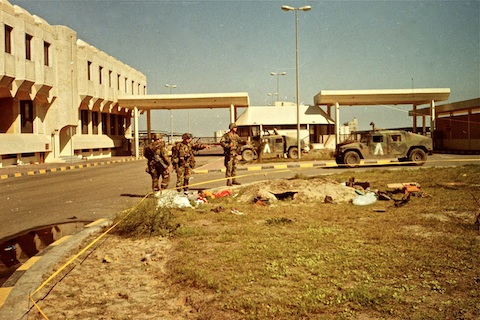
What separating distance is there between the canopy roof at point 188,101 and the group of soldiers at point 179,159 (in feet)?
71.2

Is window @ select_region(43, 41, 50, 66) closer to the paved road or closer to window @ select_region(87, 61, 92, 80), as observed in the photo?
window @ select_region(87, 61, 92, 80)

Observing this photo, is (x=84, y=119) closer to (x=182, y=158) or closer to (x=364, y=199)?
(x=182, y=158)

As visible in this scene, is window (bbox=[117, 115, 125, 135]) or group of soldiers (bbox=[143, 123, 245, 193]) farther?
window (bbox=[117, 115, 125, 135])

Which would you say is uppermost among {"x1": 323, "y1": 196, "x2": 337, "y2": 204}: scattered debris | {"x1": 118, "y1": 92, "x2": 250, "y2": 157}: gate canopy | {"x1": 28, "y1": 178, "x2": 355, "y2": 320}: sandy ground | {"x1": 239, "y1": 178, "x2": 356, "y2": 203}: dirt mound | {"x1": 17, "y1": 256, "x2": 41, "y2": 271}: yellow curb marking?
{"x1": 118, "y1": 92, "x2": 250, "y2": 157}: gate canopy

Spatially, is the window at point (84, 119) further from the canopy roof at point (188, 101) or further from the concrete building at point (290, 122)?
the concrete building at point (290, 122)

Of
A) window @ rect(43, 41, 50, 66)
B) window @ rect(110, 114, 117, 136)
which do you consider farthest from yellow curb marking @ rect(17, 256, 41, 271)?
window @ rect(110, 114, 117, 136)

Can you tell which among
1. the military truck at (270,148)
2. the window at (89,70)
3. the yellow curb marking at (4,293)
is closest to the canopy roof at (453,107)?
the military truck at (270,148)

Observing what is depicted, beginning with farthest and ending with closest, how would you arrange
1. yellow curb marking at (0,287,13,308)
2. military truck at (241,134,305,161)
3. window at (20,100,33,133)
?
window at (20,100,33,133) < military truck at (241,134,305,161) < yellow curb marking at (0,287,13,308)

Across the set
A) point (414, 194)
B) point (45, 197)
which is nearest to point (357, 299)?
point (414, 194)

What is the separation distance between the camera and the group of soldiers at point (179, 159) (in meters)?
9.58

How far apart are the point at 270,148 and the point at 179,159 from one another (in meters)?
14.9

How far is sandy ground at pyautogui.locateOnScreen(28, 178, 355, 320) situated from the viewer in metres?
3.44

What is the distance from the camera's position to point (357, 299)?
3.46 metres

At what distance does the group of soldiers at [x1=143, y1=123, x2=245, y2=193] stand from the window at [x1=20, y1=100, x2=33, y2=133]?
19419 millimetres
